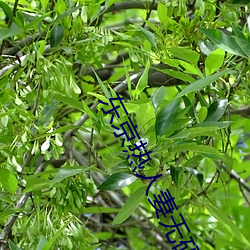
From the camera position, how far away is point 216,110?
2.87 feet

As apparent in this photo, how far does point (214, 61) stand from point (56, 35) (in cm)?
21

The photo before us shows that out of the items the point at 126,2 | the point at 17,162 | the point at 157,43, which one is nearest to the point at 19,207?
the point at 17,162

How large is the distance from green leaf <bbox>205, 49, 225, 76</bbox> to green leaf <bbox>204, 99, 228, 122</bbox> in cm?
5

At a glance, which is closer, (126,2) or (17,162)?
(17,162)

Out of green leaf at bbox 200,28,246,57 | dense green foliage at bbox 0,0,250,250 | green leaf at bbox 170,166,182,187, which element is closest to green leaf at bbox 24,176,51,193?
dense green foliage at bbox 0,0,250,250

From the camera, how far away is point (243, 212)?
1301mm

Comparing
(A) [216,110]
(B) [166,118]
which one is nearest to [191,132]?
(B) [166,118]

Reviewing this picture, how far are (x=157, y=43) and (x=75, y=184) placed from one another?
0.24m

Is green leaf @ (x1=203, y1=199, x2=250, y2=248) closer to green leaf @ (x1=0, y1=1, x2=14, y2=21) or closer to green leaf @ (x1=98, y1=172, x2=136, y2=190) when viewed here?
green leaf @ (x1=98, y1=172, x2=136, y2=190)

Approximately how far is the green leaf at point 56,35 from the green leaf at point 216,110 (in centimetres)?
21

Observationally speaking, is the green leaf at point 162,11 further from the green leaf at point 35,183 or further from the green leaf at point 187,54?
the green leaf at point 35,183

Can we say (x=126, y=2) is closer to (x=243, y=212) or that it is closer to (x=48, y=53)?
(x=48, y=53)

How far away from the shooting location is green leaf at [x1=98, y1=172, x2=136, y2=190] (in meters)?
0.80

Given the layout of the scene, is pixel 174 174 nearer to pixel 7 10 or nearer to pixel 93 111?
pixel 93 111
